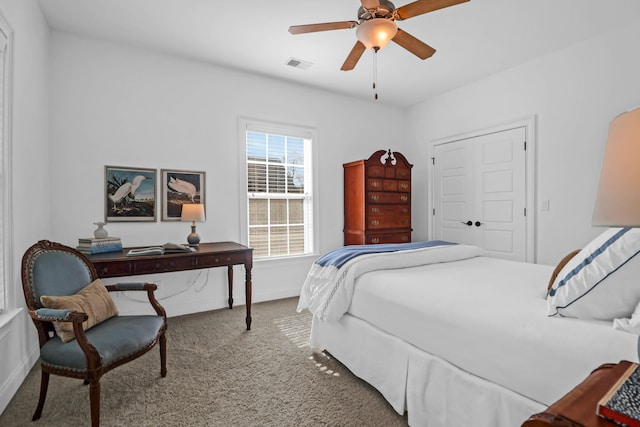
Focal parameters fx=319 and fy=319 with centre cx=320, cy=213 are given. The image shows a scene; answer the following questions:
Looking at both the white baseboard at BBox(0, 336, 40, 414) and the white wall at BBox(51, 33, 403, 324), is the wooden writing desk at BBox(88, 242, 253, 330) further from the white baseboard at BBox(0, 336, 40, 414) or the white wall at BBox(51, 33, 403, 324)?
the white baseboard at BBox(0, 336, 40, 414)

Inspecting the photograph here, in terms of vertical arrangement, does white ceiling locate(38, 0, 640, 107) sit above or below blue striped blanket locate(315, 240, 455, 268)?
above

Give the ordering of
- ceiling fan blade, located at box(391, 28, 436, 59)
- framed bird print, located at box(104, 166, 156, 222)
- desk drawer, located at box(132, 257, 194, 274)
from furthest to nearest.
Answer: framed bird print, located at box(104, 166, 156, 222) < desk drawer, located at box(132, 257, 194, 274) < ceiling fan blade, located at box(391, 28, 436, 59)

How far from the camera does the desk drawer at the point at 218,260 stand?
2888 millimetres

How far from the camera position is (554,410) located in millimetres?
756

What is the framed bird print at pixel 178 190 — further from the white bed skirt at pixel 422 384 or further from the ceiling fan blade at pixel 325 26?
the white bed skirt at pixel 422 384

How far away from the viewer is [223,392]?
80.3 inches

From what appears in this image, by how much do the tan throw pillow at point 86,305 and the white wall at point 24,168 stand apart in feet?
1.32

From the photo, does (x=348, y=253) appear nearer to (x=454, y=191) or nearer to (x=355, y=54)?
(x=355, y=54)

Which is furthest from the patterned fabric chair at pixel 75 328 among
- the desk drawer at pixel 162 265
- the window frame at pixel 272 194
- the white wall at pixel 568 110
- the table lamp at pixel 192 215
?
the white wall at pixel 568 110

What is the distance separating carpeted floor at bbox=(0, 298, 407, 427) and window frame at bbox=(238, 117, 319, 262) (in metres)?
1.52

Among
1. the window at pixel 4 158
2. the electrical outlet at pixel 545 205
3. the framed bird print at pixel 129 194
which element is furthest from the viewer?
the electrical outlet at pixel 545 205

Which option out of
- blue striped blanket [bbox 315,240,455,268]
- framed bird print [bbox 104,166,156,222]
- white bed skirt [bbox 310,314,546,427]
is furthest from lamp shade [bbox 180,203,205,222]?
white bed skirt [bbox 310,314,546,427]

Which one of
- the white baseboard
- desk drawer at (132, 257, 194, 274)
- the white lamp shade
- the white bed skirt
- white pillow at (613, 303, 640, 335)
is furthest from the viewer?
desk drawer at (132, 257, 194, 274)

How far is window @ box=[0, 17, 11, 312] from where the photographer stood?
1.98m
